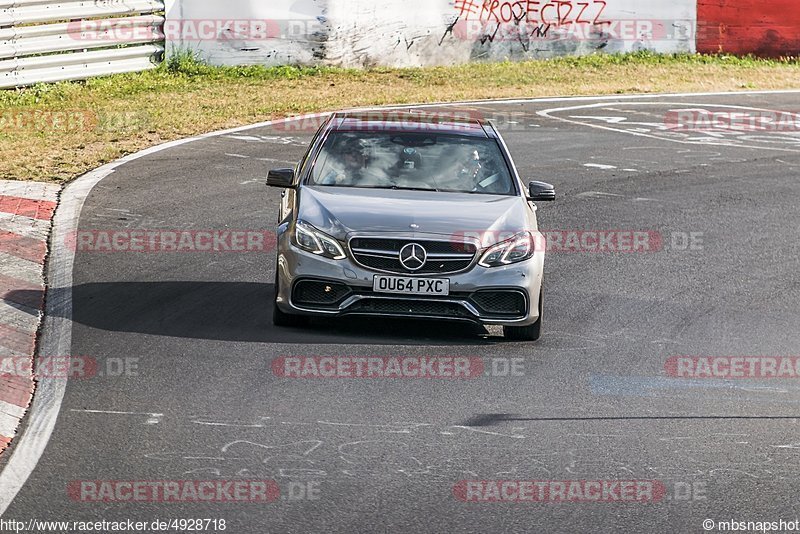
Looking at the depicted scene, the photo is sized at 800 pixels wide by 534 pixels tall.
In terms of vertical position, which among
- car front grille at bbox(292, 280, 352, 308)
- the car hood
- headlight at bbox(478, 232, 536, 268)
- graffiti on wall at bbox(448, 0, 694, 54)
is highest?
graffiti on wall at bbox(448, 0, 694, 54)

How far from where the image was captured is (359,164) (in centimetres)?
1089

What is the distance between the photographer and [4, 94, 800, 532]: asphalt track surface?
21.7ft

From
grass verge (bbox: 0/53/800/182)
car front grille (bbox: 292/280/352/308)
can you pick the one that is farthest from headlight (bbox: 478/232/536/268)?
grass verge (bbox: 0/53/800/182)

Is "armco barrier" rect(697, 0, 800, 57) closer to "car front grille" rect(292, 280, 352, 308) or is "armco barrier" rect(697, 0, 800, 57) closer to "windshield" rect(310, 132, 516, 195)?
"windshield" rect(310, 132, 516, 195)

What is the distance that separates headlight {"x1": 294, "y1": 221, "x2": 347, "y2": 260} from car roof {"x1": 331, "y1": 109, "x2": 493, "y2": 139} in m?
1.61

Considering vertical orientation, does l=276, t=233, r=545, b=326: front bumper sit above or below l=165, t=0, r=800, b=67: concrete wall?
below

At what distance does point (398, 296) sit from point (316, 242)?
728 millimetres

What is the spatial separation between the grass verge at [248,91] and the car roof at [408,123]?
5.38 metres

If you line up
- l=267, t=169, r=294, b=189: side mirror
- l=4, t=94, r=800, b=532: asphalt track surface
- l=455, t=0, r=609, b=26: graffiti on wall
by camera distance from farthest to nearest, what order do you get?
l=455, t=0, r=609, b=26: graffiti on wall → l=267, t=169, r=294, b=189: side mirror → l=4, t=94, r=800, b=532: asphalt track surface

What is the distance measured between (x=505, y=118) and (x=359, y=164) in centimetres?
1113

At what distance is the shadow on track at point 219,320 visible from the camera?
995cm

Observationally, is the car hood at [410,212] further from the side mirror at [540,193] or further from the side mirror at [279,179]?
the side mirror at [540,193]

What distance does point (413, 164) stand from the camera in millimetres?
10953

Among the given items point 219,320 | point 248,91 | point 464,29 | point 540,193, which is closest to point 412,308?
point 219,320
